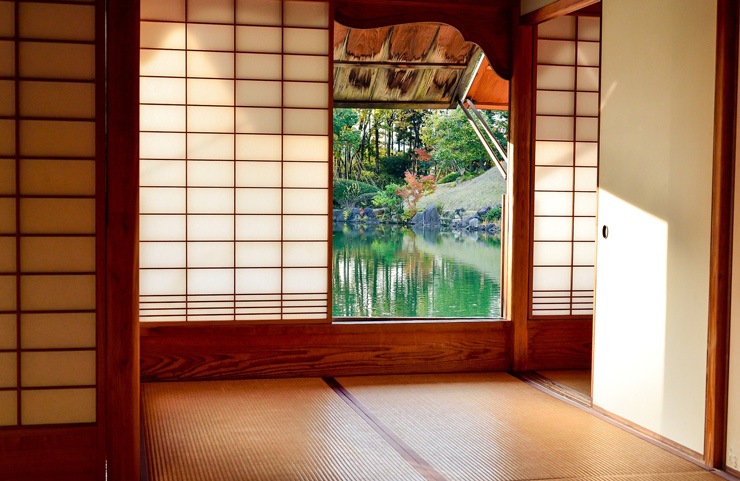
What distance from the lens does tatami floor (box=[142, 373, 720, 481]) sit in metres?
2.95

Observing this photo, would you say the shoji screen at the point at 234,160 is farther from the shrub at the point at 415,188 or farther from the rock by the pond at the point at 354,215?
the shrub at the point at 415,188

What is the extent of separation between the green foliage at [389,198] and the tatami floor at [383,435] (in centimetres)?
1334

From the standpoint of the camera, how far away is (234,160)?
179 inches

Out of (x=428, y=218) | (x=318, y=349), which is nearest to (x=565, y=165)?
(x=318, y=349)

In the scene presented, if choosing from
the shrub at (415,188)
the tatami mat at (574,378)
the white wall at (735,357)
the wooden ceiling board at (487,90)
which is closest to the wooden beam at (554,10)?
the wooden ceiling board at (487,90)

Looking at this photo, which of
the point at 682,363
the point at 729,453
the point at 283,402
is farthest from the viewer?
the point at 283,402

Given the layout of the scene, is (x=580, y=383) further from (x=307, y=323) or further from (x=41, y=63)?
(x=41, y=63)

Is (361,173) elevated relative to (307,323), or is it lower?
elevated

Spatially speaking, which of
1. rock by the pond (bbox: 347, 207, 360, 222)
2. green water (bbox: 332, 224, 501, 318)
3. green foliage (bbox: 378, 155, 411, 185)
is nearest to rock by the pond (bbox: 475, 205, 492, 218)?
green water (bbox: 332, 224, 501, 318)

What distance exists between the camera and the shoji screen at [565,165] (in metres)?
4.95

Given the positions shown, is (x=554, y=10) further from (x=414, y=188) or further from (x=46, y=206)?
(x=414, y=188)

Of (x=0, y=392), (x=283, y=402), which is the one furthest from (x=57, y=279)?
(x=283, y=402)

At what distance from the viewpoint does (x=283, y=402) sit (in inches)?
156

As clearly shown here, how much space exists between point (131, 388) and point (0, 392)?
453 mm
